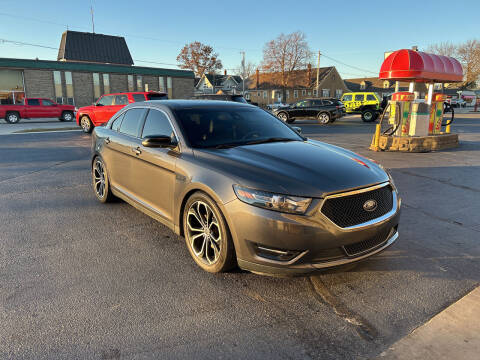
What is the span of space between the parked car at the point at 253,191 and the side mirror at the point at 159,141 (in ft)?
0.03

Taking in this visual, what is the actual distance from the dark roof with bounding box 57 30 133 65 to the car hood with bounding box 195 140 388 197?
59506 mm

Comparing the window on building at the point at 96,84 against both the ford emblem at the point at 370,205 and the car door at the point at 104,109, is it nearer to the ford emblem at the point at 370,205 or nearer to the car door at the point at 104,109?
the car door at the point at 104,109

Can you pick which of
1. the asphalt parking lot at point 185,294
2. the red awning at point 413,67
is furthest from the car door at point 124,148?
the red awning at point 413,67

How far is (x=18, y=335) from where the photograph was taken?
2428 millimetres

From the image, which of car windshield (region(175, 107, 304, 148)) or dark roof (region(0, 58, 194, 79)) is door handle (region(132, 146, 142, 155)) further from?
dark roof (region(0, 58, 194, 79))

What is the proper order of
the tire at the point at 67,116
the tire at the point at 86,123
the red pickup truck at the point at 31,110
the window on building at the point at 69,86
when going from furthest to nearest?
the window on building at the point at 69,86, the tire at the point at 67,116, the red pickup truck at the point at 31,110, the tire at the point at 86,123

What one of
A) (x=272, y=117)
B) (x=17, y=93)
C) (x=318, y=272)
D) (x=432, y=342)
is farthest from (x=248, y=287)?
(x=17, y=93)

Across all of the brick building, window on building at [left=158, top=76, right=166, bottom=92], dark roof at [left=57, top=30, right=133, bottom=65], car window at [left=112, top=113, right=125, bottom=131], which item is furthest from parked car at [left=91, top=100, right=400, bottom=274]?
dark roof at [left=57, top=30, right=133, bottom=65]

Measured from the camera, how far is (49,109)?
25.2 metres

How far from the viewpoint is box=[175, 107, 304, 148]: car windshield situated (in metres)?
3.82

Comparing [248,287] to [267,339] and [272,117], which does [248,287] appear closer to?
[267,339]

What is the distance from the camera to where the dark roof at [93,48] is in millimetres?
54531

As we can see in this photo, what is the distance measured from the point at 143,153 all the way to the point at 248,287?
2067 millimetres

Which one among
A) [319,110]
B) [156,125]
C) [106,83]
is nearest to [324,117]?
[319,110]
